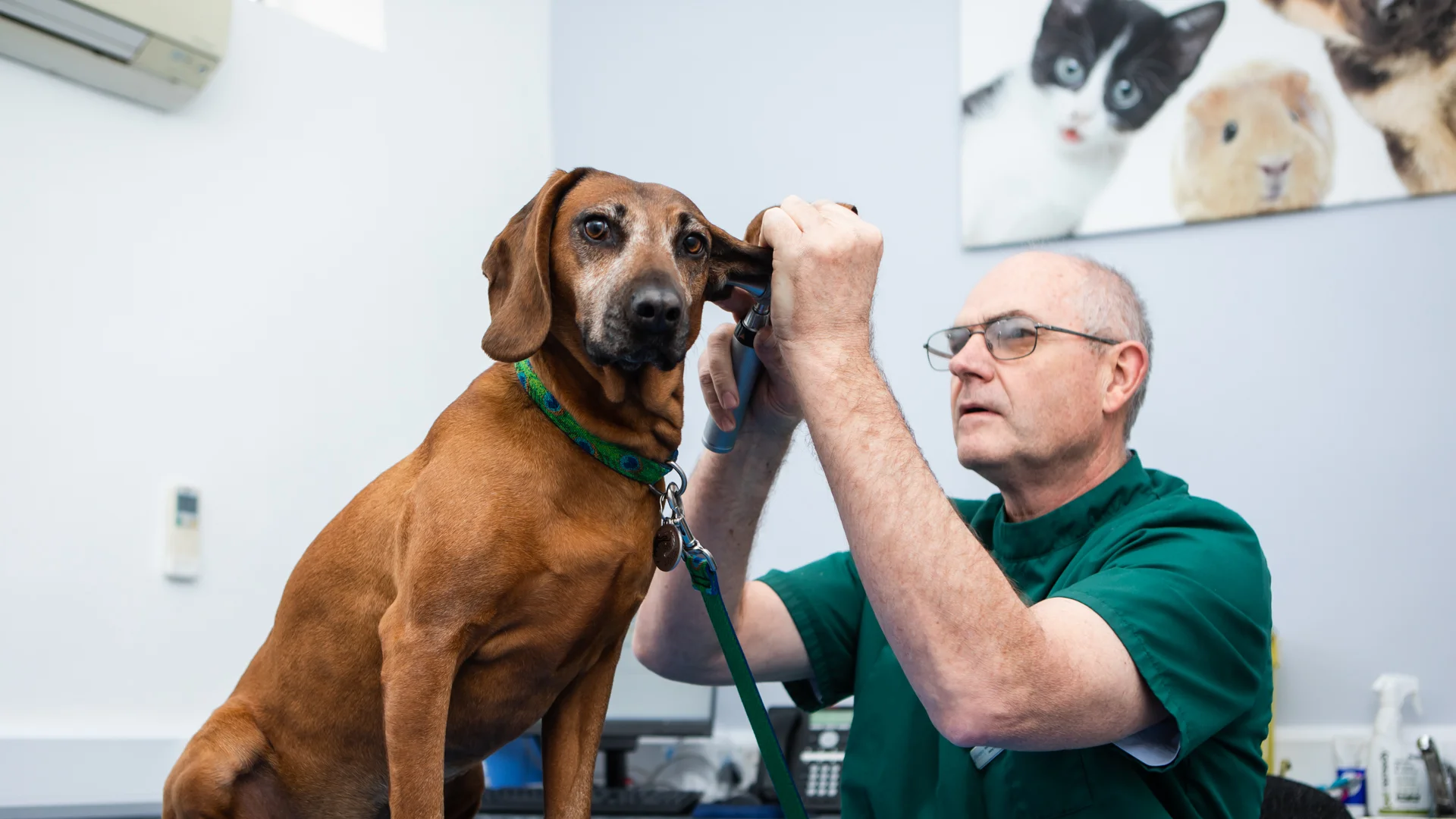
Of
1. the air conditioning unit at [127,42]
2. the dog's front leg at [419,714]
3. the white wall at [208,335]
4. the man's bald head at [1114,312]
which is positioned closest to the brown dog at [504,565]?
the dog's front leg at [419,714]

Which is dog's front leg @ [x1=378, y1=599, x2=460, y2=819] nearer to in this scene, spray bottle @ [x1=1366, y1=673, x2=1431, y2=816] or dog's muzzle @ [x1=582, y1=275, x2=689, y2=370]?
dog's muzzle @ [x1=582, y1=275, x2=689, y2=370]

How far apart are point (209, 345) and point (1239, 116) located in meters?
2.28

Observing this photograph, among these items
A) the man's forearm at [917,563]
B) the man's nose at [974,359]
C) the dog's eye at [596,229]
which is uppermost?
the dog's eye at [596,229]

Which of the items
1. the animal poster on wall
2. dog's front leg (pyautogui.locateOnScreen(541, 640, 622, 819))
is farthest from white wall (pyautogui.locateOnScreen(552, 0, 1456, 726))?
dog's front leg (pyautogui.locateOnScreen(541, 640, 622, 819))

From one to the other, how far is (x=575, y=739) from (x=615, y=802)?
1309 millimetres

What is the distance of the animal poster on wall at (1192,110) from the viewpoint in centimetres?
240

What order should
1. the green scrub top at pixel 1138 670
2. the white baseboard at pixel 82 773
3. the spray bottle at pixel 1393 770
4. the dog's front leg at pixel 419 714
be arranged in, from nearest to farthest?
the dog's front leg at pixel 419 714 → the green scrub top at pixel 1138 670 → the white baseboard at pixel 82 773 → the spray bottle at pixel 1393 770

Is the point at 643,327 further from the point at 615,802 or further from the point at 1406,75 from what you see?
the point at 1406,75

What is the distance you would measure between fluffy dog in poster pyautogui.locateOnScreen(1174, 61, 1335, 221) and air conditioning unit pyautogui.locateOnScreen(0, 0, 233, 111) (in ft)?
6.86

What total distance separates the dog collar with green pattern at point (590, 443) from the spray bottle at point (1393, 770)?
73.3 inches

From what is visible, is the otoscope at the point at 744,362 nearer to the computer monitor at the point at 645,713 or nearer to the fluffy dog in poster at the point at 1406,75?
the computer monitor at the point at 645,713

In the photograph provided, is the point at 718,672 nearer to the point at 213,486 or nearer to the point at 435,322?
the point at 213,486

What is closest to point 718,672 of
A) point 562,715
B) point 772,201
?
point 562,715

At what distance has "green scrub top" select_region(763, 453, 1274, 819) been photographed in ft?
3.58
